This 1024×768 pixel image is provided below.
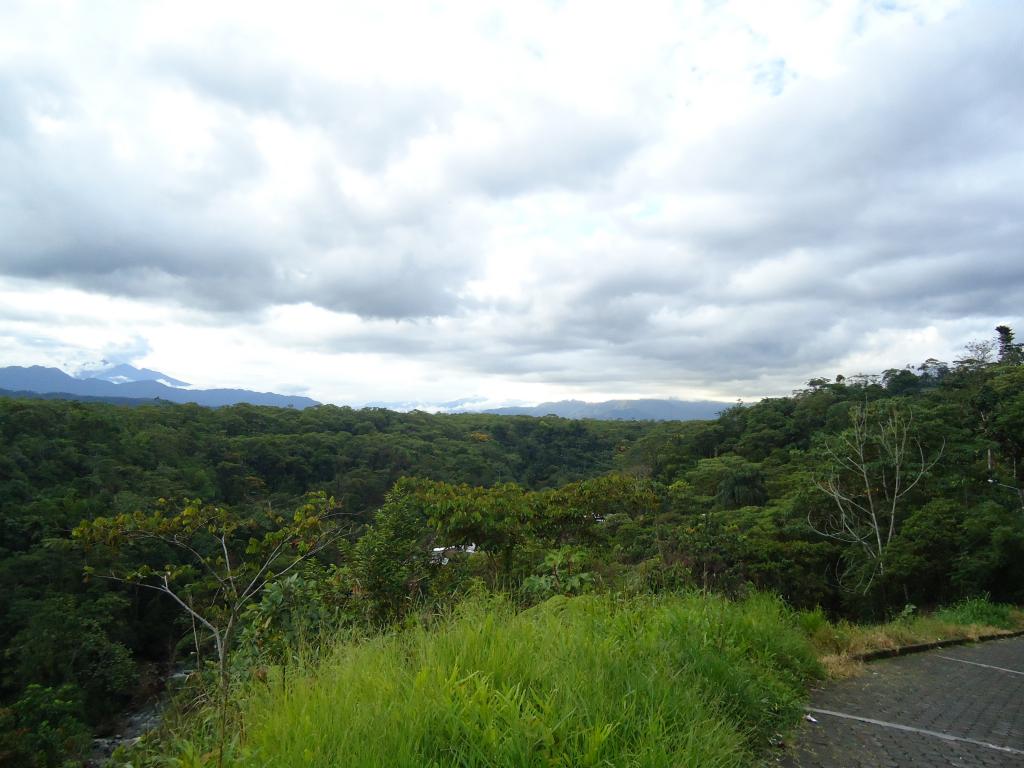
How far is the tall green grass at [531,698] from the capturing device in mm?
2062

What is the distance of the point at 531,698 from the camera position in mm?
2525

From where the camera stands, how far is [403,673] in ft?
8.46

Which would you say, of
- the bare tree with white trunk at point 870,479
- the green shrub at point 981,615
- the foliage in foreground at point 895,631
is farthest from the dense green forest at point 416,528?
the green shrub at point 981,615

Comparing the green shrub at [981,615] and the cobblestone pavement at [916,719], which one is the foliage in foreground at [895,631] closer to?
the green shrub at [981,615]

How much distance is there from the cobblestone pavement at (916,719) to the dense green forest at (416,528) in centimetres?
148

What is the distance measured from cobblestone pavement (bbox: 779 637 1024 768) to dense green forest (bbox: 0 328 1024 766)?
1476 millimetres

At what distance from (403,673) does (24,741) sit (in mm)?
18952

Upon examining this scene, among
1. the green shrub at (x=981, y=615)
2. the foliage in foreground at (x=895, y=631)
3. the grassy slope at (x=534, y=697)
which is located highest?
the grassy slope at (x=534, y=697)

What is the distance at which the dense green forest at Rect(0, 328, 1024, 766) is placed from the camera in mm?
5188

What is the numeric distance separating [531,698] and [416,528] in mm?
4252

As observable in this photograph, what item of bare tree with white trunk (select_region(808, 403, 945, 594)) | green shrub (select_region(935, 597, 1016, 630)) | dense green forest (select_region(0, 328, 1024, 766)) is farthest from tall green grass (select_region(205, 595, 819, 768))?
bare tree with white trunk (select_region(808, 403, 945, 594))

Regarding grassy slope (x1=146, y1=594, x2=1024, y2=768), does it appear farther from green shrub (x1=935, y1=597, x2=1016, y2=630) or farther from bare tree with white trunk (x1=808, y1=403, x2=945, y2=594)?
bare tree with white trunk (x1=808, y1=403, x2=945, y2=594)

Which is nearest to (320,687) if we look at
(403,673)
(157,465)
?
(403,673)

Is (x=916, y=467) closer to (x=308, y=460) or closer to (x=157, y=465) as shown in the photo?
(x=157, y=465)
